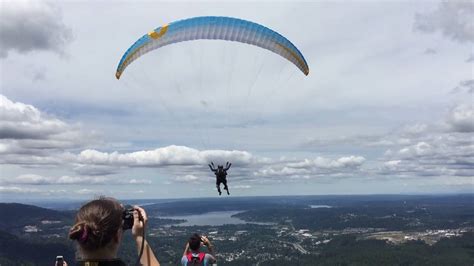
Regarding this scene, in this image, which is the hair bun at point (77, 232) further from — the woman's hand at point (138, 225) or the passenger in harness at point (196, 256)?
the passenger in harness at point (196, 256)

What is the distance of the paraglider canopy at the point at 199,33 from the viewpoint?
24.8m

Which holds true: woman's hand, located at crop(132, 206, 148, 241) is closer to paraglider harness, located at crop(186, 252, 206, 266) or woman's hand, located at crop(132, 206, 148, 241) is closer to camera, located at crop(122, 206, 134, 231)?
camera, located at crop(122, 206, 134, 231)

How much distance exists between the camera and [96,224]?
425cm

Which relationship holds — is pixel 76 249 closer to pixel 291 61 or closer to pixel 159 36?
pixel 159 36

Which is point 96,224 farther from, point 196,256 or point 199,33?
point 199,33

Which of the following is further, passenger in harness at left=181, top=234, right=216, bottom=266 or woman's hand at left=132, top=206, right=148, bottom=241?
passenger in harness at left=181, top=234, right=216, bottom=266

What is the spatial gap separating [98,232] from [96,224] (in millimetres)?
79

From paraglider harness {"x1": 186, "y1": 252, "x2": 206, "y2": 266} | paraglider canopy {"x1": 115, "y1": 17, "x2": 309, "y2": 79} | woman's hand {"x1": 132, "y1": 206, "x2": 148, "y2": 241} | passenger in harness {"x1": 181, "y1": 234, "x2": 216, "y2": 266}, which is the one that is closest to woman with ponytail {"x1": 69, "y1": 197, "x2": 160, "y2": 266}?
woman's hand {"x1": 132, "y1": 206, "x2": 148, "y2": 241}

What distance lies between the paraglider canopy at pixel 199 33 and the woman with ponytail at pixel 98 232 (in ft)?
69.9

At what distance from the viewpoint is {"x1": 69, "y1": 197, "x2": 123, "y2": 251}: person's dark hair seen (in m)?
4.21

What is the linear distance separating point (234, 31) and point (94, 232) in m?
22.2

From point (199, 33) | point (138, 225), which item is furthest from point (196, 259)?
point (199, 33)

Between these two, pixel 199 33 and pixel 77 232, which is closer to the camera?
pixel 77 232

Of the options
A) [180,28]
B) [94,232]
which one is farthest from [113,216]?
[180,28]
